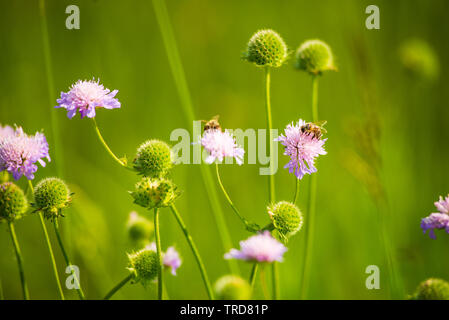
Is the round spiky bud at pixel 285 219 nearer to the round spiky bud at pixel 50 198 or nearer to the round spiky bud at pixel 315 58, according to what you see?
the round spiky bud at pixel 50 198

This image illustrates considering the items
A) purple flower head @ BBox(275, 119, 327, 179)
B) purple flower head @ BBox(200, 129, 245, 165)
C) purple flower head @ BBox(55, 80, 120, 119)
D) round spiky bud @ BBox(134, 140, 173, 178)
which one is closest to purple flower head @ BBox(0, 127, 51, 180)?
purple flower head @ BBox(55, 80, 120, 119)

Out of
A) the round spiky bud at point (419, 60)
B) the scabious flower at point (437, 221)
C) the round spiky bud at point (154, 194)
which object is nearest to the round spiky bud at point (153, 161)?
the round spiky bud at point (154, 194)

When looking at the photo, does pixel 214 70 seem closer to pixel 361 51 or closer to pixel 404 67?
pixel 404 67

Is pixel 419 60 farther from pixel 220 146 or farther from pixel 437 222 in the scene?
pixel 220 146

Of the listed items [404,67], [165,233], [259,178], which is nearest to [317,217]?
[259,178]

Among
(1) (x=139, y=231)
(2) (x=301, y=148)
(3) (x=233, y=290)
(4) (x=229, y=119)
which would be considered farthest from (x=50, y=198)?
(4) (x=229, y=119)
